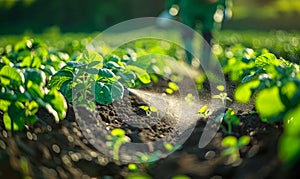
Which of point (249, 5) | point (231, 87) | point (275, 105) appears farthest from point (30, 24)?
point (275, 105)

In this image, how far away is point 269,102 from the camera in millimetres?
1625

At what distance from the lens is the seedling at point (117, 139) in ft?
7.90

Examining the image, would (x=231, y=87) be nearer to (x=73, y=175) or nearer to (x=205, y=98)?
(x=205, y=98)

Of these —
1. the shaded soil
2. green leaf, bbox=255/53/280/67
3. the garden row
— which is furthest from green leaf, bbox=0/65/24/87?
green leaf, bbox=255/53/280/67

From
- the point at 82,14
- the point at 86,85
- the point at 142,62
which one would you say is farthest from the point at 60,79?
the point at 82,14

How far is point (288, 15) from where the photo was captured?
2391 cm

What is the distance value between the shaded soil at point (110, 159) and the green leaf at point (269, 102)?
0.17 meters

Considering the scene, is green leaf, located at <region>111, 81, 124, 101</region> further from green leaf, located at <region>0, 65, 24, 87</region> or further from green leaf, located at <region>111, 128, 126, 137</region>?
green leaf, located at <region>0, 65, 24, 87</region>

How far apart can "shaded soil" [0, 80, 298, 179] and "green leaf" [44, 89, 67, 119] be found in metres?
0.13

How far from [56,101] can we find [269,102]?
112 cm

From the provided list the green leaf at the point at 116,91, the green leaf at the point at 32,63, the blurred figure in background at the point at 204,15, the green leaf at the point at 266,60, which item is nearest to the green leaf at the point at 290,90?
the green leaf at the point at 266,60

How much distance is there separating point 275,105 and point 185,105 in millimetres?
1454

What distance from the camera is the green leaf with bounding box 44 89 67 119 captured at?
2381 mm

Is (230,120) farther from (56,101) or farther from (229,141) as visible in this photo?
(56,101)
